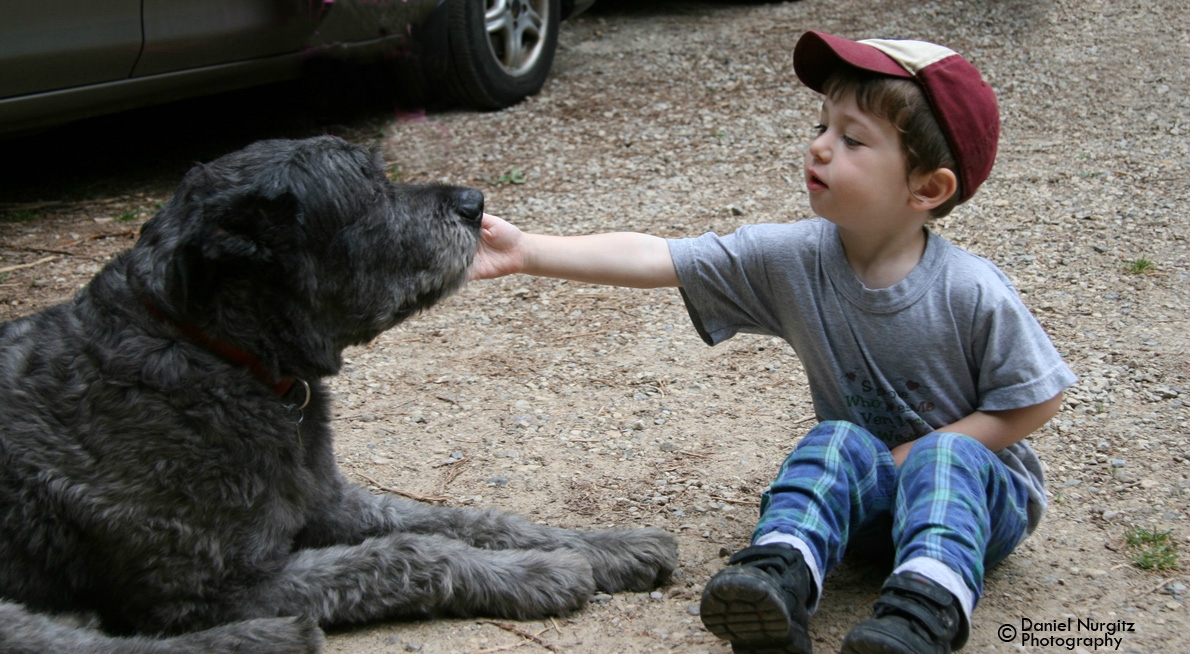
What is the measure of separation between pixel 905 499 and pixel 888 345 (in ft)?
1.54

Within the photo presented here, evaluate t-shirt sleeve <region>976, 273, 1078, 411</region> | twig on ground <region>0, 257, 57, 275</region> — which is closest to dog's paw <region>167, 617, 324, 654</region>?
t-shirt sleeve <region>976, 273, 1078, 411</region>

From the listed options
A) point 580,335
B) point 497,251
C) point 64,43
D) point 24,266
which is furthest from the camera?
point 24,266

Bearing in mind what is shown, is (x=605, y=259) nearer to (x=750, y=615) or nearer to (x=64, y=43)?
(x=750, y=615)

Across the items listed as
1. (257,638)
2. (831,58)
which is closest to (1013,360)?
(831,58)

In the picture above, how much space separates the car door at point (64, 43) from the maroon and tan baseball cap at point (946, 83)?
4.13 m

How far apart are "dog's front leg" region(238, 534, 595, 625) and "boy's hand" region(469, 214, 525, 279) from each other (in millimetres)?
893

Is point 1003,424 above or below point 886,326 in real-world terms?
below

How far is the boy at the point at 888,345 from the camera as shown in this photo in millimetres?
2652

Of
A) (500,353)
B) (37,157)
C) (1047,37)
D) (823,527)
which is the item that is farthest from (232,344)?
(1047,37)

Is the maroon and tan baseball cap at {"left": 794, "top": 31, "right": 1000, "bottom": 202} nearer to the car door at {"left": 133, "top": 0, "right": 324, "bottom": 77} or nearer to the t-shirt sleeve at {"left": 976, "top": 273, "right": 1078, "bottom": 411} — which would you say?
the t-shirt sleeve at {"left": 976, "top": 273, "right": 1078, "bottom": 411}

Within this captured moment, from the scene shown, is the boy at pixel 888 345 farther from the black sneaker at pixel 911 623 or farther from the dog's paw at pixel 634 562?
the dog's paw at pixel 634 562

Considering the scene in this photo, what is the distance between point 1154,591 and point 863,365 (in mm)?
1035

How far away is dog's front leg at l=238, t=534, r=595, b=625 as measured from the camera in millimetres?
2971

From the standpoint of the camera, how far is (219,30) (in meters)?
6.07
